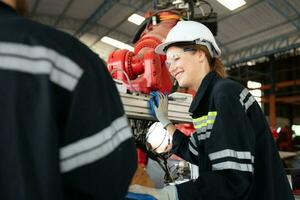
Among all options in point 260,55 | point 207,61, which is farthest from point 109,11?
point 207,61

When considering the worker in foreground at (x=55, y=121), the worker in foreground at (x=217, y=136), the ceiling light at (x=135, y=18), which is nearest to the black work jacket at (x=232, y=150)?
the worker in foreground at (x=217, y=136)

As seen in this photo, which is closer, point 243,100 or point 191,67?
point 243,100

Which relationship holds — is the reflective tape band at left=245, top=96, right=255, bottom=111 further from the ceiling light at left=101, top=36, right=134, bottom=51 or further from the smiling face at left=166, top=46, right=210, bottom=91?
the ceiling light at left=101, top=36, right=134, bottom=51

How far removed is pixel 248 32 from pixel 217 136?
11.2 m

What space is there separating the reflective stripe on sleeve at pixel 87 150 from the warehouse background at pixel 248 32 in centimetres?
978

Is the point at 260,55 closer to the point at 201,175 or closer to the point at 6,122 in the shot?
the point at 201,175

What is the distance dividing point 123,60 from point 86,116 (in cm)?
178

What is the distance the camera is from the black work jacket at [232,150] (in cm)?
134

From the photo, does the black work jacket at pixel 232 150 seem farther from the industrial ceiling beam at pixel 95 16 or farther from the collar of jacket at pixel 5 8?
the industrial ceiling beam at pixel 95 16

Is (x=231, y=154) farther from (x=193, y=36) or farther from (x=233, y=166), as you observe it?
(x=193, y=36)

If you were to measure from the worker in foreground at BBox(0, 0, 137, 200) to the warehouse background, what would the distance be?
31.9ft

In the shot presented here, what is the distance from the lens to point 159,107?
175 centimetres

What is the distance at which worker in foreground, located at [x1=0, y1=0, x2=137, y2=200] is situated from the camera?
0.61m

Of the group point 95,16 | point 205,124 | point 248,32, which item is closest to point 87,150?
point 205,124
